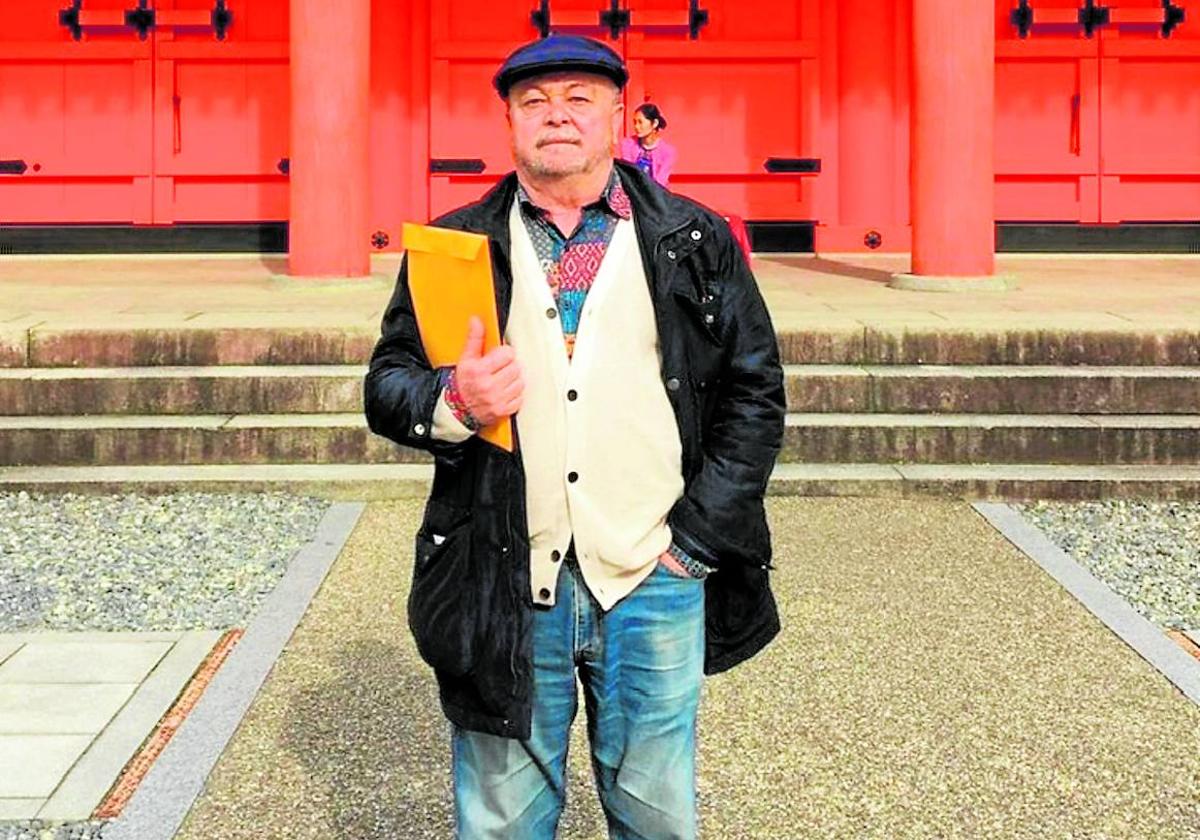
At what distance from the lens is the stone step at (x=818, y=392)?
278 inches

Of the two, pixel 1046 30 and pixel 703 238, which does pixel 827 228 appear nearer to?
pixel 1046 30

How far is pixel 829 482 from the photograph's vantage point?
21.2 ft

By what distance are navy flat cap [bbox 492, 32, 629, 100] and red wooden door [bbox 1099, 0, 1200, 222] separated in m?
11.7

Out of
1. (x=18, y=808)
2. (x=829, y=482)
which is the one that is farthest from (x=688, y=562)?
(x=829, y=482)

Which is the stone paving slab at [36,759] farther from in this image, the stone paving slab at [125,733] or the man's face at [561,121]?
the man's face at [561,121]

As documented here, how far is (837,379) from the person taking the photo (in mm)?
7094

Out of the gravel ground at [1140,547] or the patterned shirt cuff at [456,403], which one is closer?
the patterned shirt cuff at [456,403]

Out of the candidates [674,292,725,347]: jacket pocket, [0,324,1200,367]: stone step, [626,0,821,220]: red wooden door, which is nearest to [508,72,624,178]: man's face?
[674,292,725,347]: jacket pocket

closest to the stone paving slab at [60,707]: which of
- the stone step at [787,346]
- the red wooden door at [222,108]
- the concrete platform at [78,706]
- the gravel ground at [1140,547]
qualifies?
the concrete platform at [78,706]

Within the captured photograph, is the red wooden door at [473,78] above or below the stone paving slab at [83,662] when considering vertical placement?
above

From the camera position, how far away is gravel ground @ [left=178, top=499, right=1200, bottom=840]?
323cm

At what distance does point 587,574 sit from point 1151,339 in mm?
5953

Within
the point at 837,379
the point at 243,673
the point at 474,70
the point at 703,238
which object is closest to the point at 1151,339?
the point at 837,379

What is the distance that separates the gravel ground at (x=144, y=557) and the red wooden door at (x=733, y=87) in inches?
285
